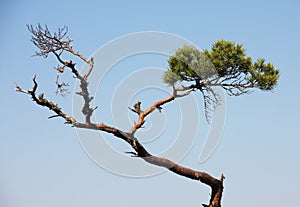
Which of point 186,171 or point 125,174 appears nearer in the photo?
point 125,174

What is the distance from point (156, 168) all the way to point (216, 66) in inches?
123

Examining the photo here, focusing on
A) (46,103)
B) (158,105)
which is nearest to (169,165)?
(158,105)

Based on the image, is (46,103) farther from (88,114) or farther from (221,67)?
(221,67)

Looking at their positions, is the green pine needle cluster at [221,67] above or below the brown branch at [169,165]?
above

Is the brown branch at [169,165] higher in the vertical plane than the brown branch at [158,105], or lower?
lower

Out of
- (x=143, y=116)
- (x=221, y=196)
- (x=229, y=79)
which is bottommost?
(x=221, y=196)

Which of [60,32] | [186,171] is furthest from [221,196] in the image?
[60,32]

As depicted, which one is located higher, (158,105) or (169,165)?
(158,105)

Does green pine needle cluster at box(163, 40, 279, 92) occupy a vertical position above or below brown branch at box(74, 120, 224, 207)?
above

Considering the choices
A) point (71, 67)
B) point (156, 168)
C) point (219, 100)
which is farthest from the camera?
point (219, 100)

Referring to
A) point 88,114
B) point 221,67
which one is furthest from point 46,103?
point 221,67

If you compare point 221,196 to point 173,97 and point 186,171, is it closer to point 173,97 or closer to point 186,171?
point 186,171

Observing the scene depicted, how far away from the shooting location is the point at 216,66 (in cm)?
1134

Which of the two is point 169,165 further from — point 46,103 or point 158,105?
point 46,103
